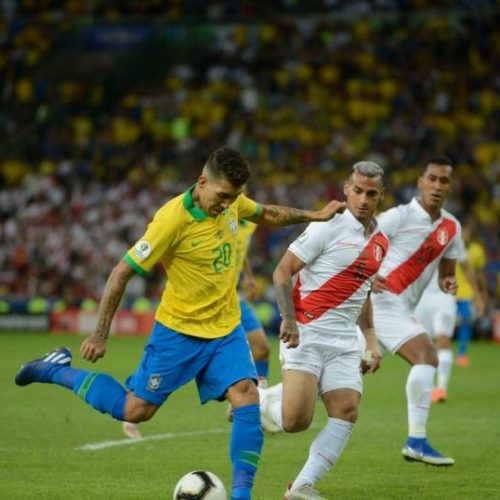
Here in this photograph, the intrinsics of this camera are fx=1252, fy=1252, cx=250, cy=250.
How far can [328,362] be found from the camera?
8344 mm

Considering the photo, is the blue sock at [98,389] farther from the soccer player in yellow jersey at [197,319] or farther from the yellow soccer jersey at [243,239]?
the yellow soccer jersey at [243,239]

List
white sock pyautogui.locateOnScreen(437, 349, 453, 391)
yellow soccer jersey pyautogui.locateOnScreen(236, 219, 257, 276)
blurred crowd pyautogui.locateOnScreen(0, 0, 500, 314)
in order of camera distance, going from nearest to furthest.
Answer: yellow soccer jersey pyautogui.locateOnScreen(236, 219, 257, 276)
white sock pyautogui.locateOnScreen(437, 349, 453, 391)
blurred crowd pyautogui.locateOnScreen(0, 0, 500, 314)

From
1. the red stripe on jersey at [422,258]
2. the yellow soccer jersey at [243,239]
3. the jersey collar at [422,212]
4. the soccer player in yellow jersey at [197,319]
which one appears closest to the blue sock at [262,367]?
the yellow soccer jersey at [243,239]

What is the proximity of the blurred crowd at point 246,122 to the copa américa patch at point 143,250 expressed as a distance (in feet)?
Answer: 58.0

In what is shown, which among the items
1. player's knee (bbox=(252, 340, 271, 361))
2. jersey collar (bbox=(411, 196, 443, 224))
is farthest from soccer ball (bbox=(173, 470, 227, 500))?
player's knee (bbox=(252, 340, 271, 361))

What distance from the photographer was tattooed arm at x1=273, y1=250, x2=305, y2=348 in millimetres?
7844

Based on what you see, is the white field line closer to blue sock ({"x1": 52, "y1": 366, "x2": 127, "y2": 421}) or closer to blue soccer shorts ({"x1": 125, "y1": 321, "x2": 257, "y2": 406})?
blue sock ({"x1": 52, "y1": 366, "x2": 127, "y2": 421})

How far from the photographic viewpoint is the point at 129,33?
32281 millimetres

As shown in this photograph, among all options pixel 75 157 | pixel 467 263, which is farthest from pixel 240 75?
pixel 467 263

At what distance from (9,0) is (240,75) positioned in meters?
7.64

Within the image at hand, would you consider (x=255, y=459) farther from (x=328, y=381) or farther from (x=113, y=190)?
(x=113, y=190)

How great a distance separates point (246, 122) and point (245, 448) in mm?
22329

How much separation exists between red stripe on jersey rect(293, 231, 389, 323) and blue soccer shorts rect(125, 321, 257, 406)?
0.78m

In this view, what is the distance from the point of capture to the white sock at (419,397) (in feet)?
32.3
